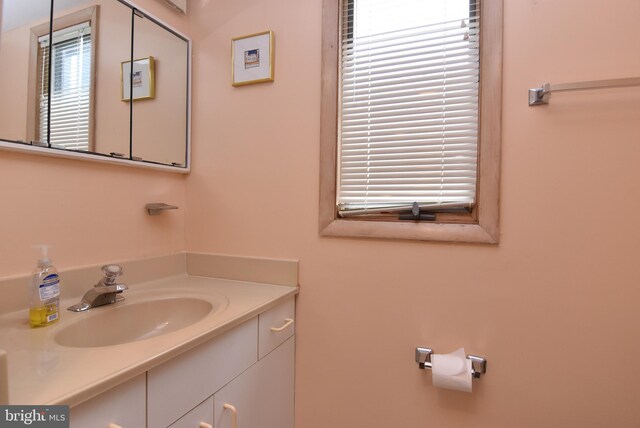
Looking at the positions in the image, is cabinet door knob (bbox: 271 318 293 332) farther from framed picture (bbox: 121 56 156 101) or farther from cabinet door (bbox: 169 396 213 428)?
→ framed picture (bbox: 121 56 156 101)

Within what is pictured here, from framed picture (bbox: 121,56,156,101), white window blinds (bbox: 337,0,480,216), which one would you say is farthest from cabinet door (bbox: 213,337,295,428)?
framed picture (bbox: 121,56,156,101)

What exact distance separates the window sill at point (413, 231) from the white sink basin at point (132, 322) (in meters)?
0.56

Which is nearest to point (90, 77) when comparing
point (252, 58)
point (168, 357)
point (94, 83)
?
point (94, 83)

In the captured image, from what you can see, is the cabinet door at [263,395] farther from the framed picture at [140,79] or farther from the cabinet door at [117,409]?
the framed picture at [140,79]

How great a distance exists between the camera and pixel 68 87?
1.04 metres

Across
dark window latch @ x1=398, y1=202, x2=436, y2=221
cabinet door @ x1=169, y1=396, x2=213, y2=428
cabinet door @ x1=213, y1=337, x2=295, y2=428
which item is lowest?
cabinet door @ x1=213, y1=337, x2=295, y2=428

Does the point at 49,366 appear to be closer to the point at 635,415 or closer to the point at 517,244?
the point at 517,244

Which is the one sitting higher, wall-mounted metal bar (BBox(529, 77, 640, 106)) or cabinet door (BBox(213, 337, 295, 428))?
wall-mounted metal bar (BBox(529, 77, 640, 106))

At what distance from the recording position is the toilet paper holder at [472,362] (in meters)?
1.07

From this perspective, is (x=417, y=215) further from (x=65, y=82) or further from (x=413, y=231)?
(x=65, y=82)

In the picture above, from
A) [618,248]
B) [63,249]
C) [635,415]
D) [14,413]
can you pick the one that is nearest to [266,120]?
[63,249]

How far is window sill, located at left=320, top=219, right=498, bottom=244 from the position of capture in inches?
42.4

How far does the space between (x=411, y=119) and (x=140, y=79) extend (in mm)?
1082

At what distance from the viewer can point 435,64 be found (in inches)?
45.2
